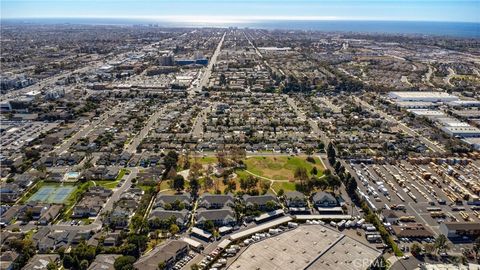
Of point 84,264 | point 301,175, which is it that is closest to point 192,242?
point 84,264

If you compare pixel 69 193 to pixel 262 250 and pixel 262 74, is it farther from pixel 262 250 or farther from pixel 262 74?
pixel 262 74

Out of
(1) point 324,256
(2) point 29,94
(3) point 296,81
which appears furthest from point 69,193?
(3) point 296,81

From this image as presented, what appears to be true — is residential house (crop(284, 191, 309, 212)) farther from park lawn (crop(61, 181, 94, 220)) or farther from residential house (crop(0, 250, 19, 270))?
residential house (crop(0, 250, 19, 270))

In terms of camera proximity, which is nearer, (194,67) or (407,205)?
(407,205)

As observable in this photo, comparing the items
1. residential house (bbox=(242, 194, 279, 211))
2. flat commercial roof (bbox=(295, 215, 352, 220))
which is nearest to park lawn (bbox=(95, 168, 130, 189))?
residential house (bbox=(242, 194, 279, 211))

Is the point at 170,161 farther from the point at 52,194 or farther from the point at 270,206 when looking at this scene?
the point at 270,206

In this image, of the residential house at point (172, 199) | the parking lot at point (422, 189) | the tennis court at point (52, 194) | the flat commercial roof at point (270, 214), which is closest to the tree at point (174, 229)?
the residential house at point (172, 199)
